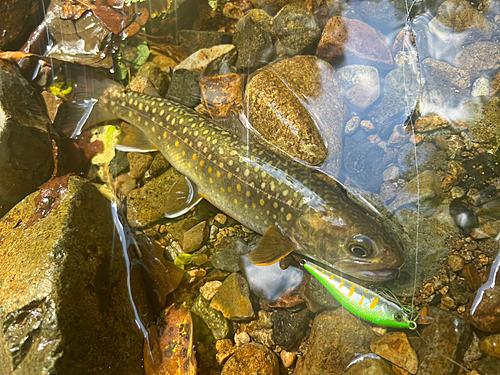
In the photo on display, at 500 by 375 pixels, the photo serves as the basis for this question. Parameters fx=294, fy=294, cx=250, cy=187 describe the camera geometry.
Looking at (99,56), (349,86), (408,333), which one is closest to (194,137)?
(349,86)

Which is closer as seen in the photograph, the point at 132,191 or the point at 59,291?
the point at 59,291

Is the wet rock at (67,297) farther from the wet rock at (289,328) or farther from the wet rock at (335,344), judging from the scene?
the wet rock at (335,344)

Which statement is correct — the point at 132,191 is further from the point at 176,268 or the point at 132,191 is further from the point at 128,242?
the point at 176,268

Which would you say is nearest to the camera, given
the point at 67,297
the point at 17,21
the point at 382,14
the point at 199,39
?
the point at 67,297

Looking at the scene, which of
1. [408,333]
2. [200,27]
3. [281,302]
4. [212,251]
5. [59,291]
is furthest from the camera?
[200,27]

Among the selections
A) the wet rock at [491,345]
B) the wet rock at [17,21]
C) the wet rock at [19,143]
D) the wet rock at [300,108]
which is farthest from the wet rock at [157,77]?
the wet rock at [491,345]

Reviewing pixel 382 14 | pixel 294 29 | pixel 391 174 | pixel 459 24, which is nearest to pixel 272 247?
pixel 391 174

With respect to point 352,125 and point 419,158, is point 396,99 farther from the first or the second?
point 419,158
